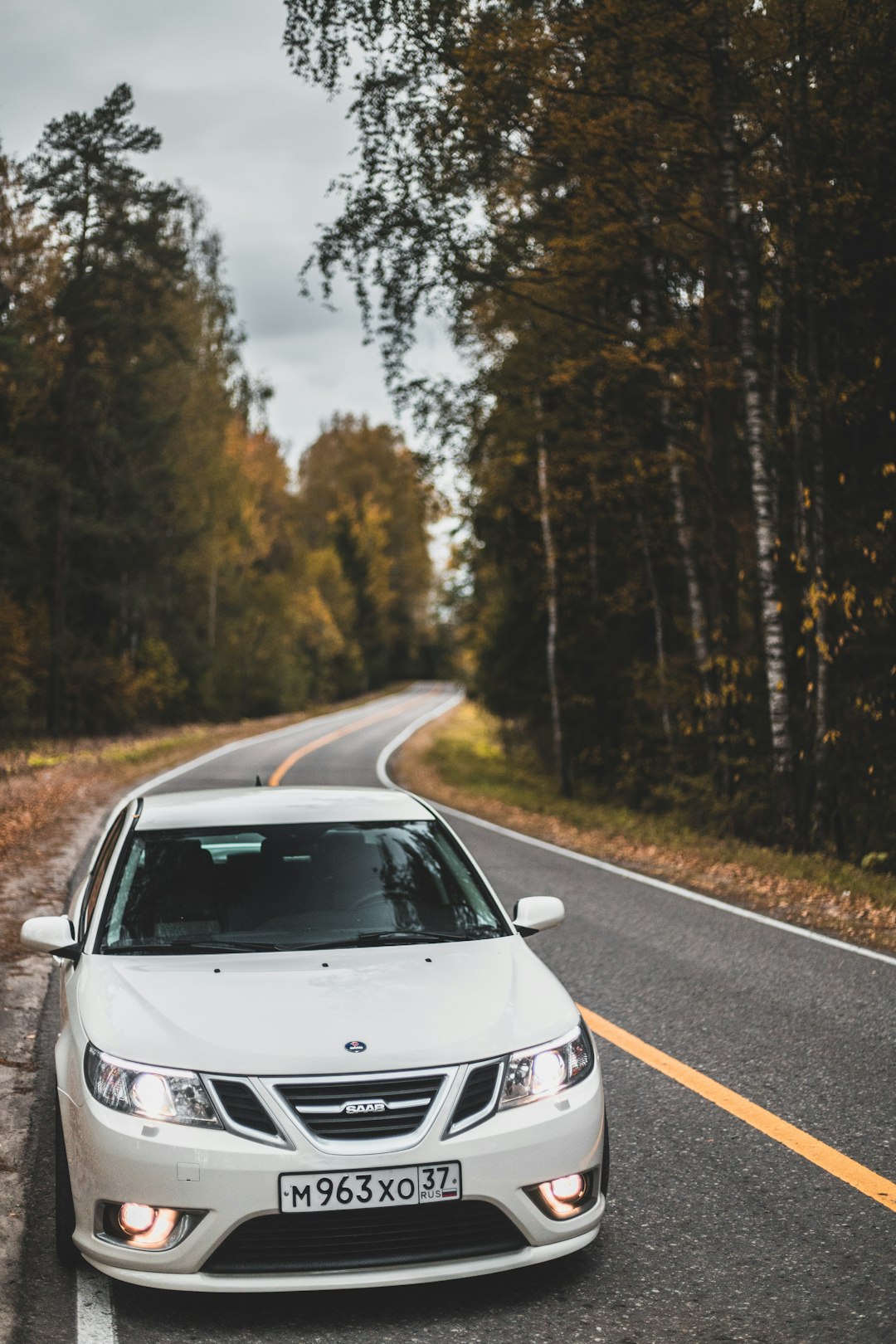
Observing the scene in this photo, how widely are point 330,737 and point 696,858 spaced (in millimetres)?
27866

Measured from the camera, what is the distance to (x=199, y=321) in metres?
48.9

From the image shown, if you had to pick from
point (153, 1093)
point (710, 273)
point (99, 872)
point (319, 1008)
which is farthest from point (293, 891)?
point (710, 273)

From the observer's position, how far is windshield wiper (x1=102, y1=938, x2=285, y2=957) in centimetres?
439

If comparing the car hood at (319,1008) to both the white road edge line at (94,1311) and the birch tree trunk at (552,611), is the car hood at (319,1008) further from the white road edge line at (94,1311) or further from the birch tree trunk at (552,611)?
the birch tree trunk at (552,611)

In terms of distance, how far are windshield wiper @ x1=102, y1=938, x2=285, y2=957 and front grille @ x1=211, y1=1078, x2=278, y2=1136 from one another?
92 cm

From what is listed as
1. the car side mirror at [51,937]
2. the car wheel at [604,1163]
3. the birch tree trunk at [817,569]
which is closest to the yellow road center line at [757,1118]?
the car wheel at [604,1163]

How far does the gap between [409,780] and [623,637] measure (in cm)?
561

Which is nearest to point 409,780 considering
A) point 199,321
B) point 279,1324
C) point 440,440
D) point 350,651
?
point 440,440

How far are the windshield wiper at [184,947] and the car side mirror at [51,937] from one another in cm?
20

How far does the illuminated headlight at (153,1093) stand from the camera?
11.4ft

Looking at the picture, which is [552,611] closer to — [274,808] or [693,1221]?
[274,808]

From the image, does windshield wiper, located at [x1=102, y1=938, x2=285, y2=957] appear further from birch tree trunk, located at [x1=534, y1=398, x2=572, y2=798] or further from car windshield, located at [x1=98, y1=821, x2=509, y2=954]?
birch tree trunk, located at [x1=534, y1=398, x2=572, y2=798]

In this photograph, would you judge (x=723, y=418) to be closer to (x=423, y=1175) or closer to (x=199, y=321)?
(x=423, y=1175)

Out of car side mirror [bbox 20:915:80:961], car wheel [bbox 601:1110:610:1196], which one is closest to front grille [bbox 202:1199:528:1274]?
car wheel [bbox 601:1110:610:1196]
